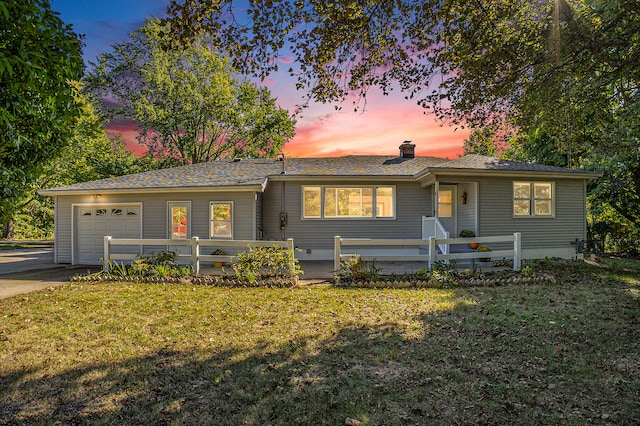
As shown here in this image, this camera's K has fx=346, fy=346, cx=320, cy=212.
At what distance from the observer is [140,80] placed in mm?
26797

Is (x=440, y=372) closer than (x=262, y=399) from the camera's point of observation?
No

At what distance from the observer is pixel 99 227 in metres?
13.2

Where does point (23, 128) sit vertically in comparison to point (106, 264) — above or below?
above

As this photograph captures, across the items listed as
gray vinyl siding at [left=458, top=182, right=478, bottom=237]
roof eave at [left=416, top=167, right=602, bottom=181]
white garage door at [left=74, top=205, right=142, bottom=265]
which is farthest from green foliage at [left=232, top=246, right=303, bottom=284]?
gray vinyl siding at [left=458, top=182, right=478, bottom=237]

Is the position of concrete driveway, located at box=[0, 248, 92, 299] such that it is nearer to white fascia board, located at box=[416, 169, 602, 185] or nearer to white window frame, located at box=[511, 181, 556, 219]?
white fascia board, located at box=[416, 169, 602, 185]

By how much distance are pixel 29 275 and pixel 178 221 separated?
4544mm

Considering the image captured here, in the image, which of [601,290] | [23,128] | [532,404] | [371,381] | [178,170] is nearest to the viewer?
[532,404]

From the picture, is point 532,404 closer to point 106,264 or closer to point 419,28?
point 419,28

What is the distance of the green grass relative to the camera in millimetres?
3043

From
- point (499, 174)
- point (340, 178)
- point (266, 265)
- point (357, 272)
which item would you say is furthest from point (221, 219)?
point (499, 174)

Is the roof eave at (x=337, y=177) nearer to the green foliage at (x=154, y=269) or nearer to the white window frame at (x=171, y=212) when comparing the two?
the white window frame at (x=171, y=212)

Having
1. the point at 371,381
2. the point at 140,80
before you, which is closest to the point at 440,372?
the point at 371,381

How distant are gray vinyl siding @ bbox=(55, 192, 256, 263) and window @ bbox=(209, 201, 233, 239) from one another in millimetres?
181

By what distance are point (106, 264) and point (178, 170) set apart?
6.65 metres
